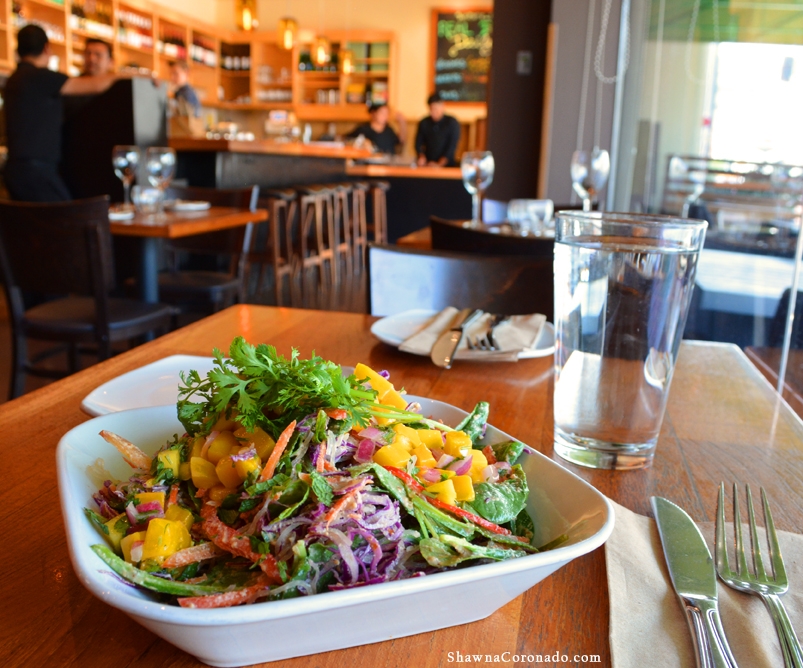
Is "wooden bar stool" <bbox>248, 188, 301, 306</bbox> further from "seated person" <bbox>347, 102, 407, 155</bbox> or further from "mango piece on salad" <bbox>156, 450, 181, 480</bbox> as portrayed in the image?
"mango piece on salad" <bbox>156, 450, 181, 480</bbox>

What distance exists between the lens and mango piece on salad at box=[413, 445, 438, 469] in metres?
0.49

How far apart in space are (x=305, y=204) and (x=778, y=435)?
4.86 metres

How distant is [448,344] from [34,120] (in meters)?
3.94

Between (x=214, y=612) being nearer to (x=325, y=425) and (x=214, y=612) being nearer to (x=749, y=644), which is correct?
(x=325, y=425)

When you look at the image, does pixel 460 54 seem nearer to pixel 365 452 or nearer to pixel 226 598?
pixel 365 452

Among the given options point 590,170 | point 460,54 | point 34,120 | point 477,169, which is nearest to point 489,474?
point 477,169

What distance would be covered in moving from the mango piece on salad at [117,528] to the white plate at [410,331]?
0.57m

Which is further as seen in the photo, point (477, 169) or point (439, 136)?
point (439, 136)

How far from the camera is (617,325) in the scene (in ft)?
2.06

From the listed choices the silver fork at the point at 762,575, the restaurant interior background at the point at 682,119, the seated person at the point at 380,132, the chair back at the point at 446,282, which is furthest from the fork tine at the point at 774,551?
the seated person at the point at 380,132

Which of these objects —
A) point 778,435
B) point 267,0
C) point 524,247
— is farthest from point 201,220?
point 267,0

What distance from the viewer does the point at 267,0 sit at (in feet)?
34.1

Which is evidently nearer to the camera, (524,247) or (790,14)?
(524,247)

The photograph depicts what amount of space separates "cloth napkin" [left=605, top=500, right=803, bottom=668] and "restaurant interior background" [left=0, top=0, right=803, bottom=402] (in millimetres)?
1758
